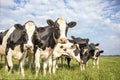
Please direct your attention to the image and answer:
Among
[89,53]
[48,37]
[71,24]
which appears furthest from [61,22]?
[89,53]

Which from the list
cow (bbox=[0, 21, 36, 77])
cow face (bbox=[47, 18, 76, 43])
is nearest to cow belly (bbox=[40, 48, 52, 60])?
cow face (bbox=[47, 18, 76, 43])

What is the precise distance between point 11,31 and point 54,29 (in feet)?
7.70

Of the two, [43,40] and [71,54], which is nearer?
[43,40]

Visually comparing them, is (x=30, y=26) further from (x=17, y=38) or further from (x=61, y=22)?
(x=61, y=22)

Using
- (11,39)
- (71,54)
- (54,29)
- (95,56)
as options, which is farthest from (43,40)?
(95,56)

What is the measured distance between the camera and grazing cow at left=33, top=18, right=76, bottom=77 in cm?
1301

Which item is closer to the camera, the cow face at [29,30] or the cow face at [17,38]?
the cow face at [29,30]

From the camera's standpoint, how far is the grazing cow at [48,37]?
13014 millimetres

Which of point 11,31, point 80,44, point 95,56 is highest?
point 11,31

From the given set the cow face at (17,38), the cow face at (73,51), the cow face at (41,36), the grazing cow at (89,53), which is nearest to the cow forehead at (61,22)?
the cow face at (41,36)

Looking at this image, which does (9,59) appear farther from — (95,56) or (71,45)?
(95,56)

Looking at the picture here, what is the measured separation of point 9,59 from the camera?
1271 cm

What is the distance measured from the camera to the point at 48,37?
14.0m

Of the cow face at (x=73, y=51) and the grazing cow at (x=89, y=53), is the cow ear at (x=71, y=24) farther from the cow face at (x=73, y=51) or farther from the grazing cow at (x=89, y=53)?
the grazing cow at (x=89, y=53)
